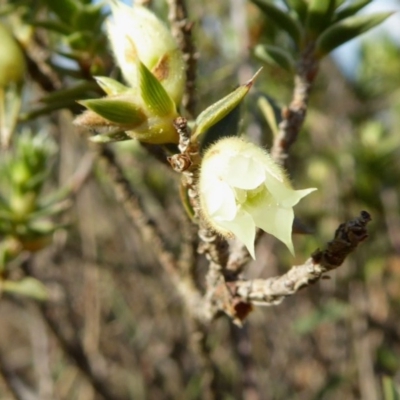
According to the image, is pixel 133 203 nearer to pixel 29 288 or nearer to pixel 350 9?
pixel 29 288

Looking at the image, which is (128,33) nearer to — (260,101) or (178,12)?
(178,12)

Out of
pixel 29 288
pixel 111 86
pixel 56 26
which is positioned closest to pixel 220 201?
pixel 111 86

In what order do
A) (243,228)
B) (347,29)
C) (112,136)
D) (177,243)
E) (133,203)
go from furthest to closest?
(177,243) < (133,203) < (347,29) < (112,136) < (243,228)

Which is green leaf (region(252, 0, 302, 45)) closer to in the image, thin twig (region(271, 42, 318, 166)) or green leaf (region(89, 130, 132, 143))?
thin twig (region(271, 42, 318, 166))

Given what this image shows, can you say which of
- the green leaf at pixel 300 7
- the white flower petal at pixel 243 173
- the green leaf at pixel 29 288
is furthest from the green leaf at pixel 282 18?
the green leaf at pixel 29 288

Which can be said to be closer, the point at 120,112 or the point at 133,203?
the point at 120,112

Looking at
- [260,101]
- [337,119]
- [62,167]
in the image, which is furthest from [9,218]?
[337,119]

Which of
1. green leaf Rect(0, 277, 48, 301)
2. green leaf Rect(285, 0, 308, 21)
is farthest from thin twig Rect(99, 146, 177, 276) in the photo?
green leaf Rect(285, 0, 308, 21)
